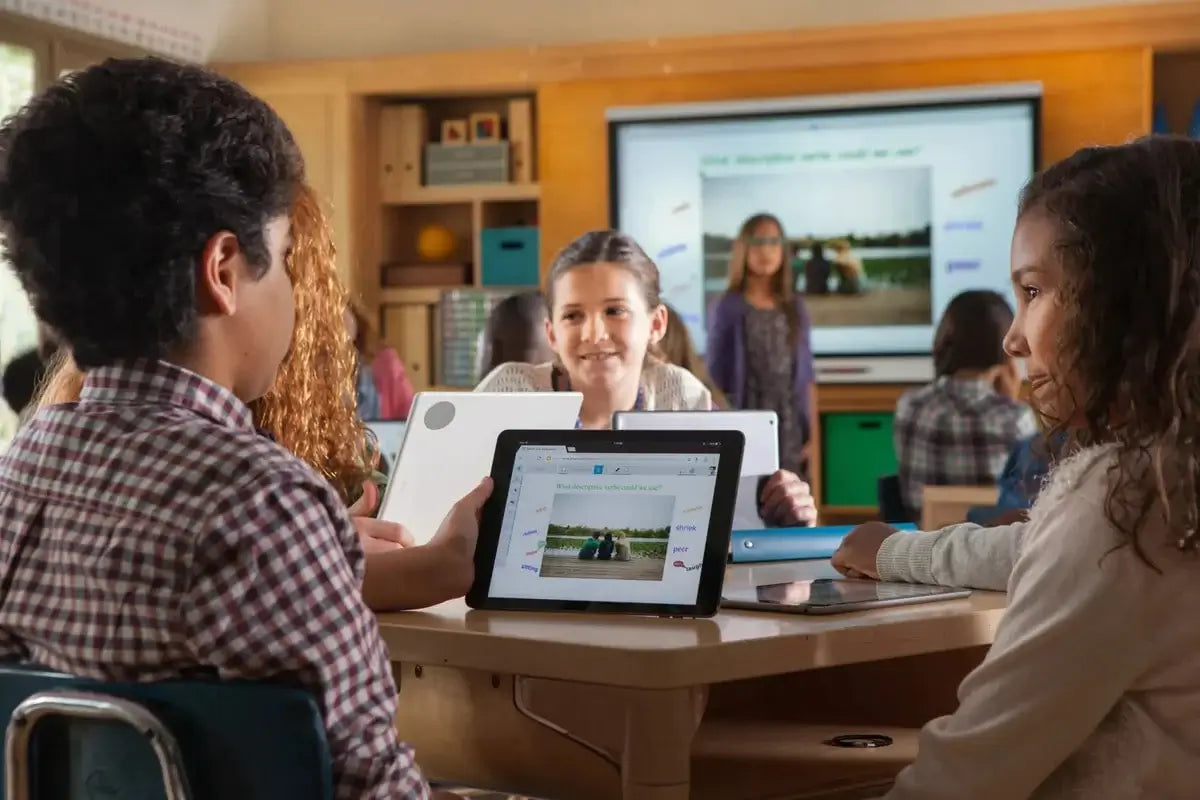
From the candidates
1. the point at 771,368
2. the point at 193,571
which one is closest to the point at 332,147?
the point at 771,368

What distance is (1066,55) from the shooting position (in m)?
5.38

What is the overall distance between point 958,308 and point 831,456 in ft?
4.80

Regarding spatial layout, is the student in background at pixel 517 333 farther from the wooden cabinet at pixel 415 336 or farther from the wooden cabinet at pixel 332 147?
the wooden cabinet at pixel 415 336

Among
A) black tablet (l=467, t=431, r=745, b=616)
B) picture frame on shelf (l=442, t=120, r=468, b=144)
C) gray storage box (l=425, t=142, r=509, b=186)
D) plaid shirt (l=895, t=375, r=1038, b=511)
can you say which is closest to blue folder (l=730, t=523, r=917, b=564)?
black tablet (l=467, t=431, r=745, b=616)

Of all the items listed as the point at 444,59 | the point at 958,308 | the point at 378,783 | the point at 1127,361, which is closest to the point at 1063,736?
the point at 1127,361

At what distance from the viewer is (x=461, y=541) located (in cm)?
149

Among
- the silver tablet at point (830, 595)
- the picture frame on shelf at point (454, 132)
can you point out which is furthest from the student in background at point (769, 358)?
the silver tablet at point (830, 595)

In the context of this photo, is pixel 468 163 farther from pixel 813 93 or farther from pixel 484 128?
pixel 813 93

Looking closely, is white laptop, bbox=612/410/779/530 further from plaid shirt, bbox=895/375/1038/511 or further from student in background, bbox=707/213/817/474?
student in background, bbox=707/213/817/474

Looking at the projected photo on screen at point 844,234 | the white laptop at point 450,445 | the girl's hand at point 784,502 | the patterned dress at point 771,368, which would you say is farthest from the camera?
the projected photo on screen at point 844,234

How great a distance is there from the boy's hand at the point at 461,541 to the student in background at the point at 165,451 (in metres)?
0.36

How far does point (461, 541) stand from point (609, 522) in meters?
0.14

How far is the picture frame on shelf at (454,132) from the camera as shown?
20.3 feet

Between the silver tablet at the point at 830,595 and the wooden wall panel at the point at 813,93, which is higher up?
the wooden wall panel at the point at 813,93
